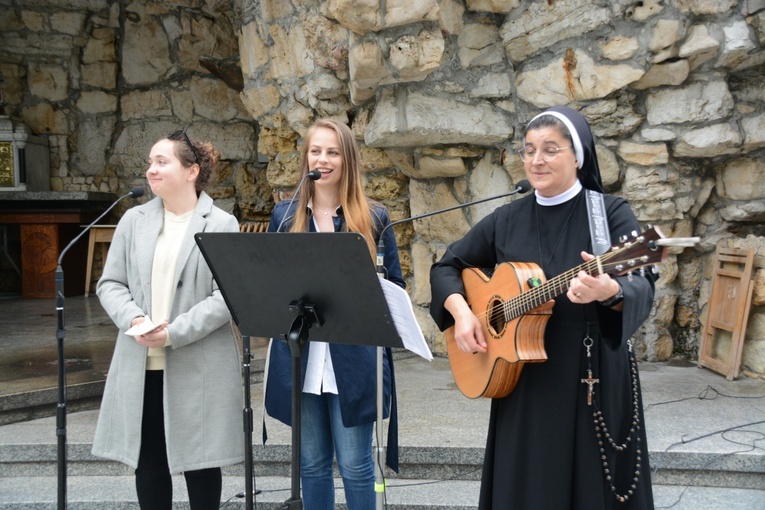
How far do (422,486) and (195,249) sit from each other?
166cm

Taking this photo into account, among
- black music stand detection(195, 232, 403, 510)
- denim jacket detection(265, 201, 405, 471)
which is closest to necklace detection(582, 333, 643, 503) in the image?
black music stand detection(195, 232, 403, 510)

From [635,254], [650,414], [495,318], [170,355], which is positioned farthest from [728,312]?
[170,355]

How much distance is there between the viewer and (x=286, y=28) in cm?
548

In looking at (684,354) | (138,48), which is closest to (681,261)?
(684,354)

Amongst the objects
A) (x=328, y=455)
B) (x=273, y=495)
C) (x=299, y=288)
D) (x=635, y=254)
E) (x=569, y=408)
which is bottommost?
(x=273, y=495)

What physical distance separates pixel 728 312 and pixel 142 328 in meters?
3.72

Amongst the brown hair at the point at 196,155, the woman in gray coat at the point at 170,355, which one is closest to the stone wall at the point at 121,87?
the brown hair at the point at 196,155

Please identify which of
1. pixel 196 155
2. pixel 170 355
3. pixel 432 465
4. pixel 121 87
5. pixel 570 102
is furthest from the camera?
pixel 121 87

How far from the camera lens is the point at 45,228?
8039mm

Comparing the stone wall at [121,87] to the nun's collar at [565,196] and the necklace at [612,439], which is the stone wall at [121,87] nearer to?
the nun's collar at [565,196]

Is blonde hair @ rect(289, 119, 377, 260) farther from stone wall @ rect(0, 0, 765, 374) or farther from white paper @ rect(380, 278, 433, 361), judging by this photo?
stone wall @ rect(0, 0, 765, 374)

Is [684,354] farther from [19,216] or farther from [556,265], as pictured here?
[19,216]

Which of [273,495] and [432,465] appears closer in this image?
[273,495]

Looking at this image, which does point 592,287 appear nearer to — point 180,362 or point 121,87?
point 180,362
